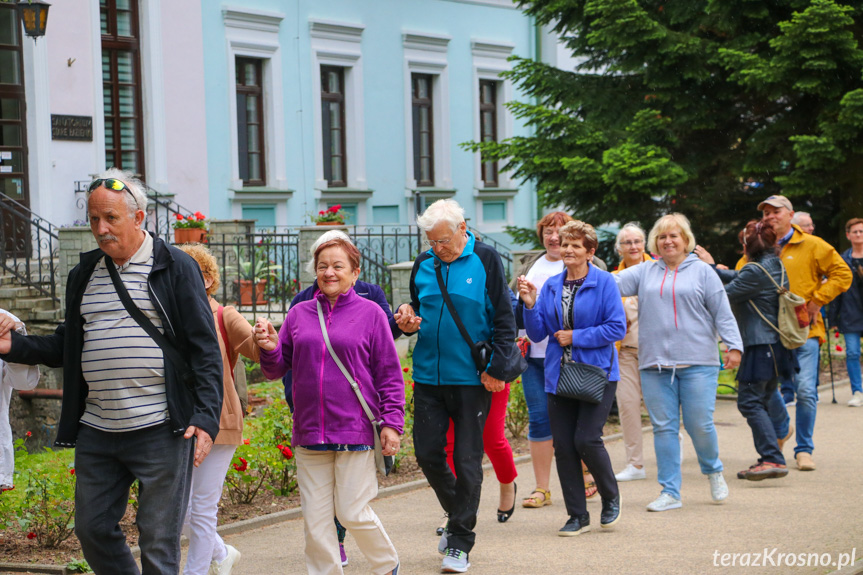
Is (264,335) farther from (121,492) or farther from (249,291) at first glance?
(249,291)

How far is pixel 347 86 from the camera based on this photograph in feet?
69.5

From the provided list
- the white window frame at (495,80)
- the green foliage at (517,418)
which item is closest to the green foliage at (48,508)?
the green foliage at (517,418)

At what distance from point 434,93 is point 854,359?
42.1 feet

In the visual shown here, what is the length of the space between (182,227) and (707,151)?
315 inches

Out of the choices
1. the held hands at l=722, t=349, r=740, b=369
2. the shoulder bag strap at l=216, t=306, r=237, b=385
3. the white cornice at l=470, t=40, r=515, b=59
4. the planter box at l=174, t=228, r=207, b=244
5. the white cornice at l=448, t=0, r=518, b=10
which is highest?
the white cornice at l=448, t=0, r=518, b=10

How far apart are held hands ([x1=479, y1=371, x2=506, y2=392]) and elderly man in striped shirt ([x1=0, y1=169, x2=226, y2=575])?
182 centimetres

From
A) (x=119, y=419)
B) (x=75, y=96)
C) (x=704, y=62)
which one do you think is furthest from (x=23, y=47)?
(x=119, y=419)

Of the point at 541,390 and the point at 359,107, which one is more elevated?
the point at 359,107

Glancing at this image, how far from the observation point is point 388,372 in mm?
5281

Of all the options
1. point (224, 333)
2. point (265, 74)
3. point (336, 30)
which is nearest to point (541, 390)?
point (224, 333)

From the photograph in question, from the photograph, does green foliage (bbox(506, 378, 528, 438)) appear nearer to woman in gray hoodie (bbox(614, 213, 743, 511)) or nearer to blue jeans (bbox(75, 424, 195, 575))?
woman in gray hoodie (bbox(614, 213, 743, 511))

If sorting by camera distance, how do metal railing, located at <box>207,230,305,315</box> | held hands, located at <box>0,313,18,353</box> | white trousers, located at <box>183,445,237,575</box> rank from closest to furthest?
held hands, located at <box>0,313,18,353</box> < white trousers, located at <box>183,445,237,575</box> < metal railing, located at <box>207,230,305,315</box>

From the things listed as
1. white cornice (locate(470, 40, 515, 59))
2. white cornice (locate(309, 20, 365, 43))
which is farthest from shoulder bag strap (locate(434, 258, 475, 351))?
white cornice (locate(470, 40, 515, 59))

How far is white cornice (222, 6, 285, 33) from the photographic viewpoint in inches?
736
